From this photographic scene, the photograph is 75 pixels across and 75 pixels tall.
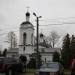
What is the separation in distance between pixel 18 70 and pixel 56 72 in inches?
218

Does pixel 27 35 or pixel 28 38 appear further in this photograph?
pixel 28 38

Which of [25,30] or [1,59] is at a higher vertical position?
[25,30]

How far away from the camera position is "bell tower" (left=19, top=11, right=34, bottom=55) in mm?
81812

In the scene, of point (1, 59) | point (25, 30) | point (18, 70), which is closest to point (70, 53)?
point (25, 30)

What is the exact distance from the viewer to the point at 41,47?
106 meters

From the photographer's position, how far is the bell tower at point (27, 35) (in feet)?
268

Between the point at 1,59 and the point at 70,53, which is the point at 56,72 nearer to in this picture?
the point at 1,59

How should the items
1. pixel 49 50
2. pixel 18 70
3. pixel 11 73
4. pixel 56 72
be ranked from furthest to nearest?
pixel 49 50
pixel 18 70
pixel 11 73
pixel 56 72

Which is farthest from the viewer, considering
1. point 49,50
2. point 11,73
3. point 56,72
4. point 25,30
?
point 49,50

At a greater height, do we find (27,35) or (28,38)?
(27,35)

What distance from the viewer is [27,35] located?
268ft

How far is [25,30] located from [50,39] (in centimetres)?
2264

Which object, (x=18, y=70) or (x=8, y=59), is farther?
(x=18, y=70)

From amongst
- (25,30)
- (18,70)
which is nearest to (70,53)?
(25,30)
